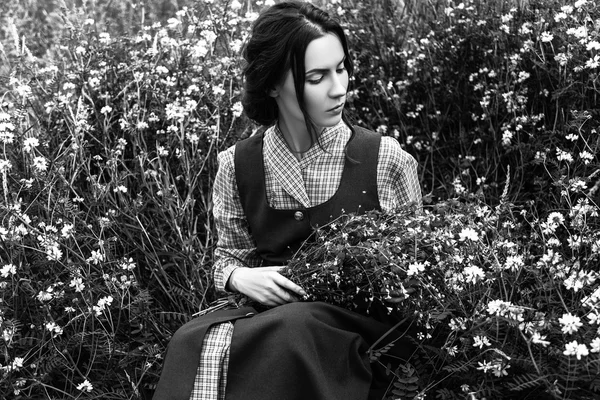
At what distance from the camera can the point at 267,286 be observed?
8.32ft

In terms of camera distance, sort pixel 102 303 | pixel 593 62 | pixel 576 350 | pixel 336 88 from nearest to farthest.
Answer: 1. pixel 576 350
2. pixel 336 88
3. pixel 102 303
4. pixel 593 62

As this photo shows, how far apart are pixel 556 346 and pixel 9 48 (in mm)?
3731

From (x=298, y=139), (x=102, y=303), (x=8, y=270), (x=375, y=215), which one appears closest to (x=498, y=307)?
(x=375, y=215)

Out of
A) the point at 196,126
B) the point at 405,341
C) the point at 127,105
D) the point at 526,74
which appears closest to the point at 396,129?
the point at 526,74

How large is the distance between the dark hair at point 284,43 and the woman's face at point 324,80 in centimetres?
2

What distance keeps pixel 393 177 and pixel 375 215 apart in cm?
30

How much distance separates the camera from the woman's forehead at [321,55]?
8.50 feet

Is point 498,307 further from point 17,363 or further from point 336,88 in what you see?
point 17,363

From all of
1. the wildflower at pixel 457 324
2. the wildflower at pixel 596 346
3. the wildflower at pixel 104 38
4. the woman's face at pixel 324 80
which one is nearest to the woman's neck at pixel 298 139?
the woman's face at pixel 324 80

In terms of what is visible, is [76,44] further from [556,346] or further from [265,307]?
[556,346]

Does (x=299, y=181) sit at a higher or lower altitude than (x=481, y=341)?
higher

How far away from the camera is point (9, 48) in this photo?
4902 mm

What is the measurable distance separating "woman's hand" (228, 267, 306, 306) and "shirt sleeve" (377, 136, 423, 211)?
1.34 feet

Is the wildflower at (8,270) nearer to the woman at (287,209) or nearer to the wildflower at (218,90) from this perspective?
the woman at (287,209)
